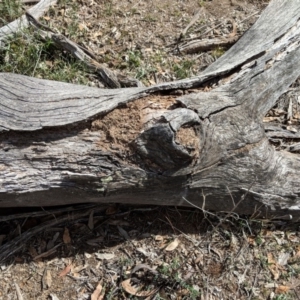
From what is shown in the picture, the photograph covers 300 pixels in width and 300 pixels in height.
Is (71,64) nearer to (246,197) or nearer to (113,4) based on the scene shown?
(113,4)

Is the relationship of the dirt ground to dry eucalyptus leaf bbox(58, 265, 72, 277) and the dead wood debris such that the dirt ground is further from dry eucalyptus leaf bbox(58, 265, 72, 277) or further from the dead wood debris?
the dead wood debris

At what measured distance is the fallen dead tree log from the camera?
10.6 ft

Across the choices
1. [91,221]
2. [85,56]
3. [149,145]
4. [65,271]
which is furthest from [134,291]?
[85,56]

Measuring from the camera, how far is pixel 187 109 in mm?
3201

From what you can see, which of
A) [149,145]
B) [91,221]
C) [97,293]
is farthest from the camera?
[91,221]

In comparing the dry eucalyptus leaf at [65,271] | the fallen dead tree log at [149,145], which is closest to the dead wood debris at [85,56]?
the fallen dead tree log at [149,145]

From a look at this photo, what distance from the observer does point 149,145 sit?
3.18 meters

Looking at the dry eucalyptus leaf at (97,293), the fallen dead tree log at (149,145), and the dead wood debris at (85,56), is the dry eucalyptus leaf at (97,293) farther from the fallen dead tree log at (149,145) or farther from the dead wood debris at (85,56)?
the dead wood debris at (85,56)

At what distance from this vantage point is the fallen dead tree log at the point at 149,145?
323cm

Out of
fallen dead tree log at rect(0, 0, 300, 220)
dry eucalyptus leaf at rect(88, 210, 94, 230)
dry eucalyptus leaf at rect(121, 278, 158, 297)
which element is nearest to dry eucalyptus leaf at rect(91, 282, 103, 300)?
dry eucalyptus leaf at rect(121, 278, 158, 297)

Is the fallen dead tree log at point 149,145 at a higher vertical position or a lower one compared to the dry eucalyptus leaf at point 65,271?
higher

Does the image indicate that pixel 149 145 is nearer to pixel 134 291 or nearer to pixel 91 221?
pixel 91 221

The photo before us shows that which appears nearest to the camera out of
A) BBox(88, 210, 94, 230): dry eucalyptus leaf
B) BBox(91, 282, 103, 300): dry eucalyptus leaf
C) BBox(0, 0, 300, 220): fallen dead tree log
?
BBox(0, 0, 300, 220): fallen dead tree log

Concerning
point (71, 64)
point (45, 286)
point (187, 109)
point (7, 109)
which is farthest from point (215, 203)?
point (71, 64)
